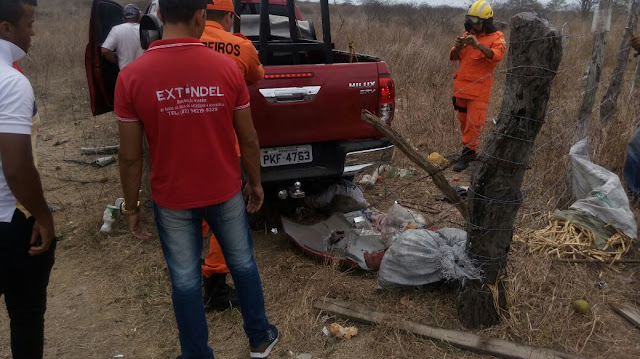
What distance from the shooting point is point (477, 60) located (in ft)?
16.7

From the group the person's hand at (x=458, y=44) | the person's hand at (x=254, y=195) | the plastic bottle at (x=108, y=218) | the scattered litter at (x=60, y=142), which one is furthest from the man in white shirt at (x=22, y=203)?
the scattered litter at (x=60, y=142)

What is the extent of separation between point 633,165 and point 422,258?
8.02 ft

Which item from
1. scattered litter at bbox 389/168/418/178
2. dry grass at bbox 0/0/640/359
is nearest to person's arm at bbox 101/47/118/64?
dry grass at bbox 0/0/640/359

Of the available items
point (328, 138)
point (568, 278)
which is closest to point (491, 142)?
point (568, 278)

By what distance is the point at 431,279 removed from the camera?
273 centimetres

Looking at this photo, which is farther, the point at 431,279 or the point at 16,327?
the point at 431,279

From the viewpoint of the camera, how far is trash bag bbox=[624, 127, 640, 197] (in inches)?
154

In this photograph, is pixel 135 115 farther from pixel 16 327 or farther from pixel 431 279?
pixel 431 279

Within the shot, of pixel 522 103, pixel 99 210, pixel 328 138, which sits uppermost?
pixel 522 103

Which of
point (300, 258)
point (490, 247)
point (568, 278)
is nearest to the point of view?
point (490, 247)

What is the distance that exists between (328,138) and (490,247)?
1518mm

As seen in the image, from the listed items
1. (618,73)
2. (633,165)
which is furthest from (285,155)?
(618,73)

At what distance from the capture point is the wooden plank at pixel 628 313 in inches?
104

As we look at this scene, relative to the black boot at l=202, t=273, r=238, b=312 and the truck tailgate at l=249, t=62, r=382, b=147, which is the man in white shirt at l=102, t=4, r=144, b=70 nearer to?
the truck tailgate at l=249, t=62, r=382, b=147
